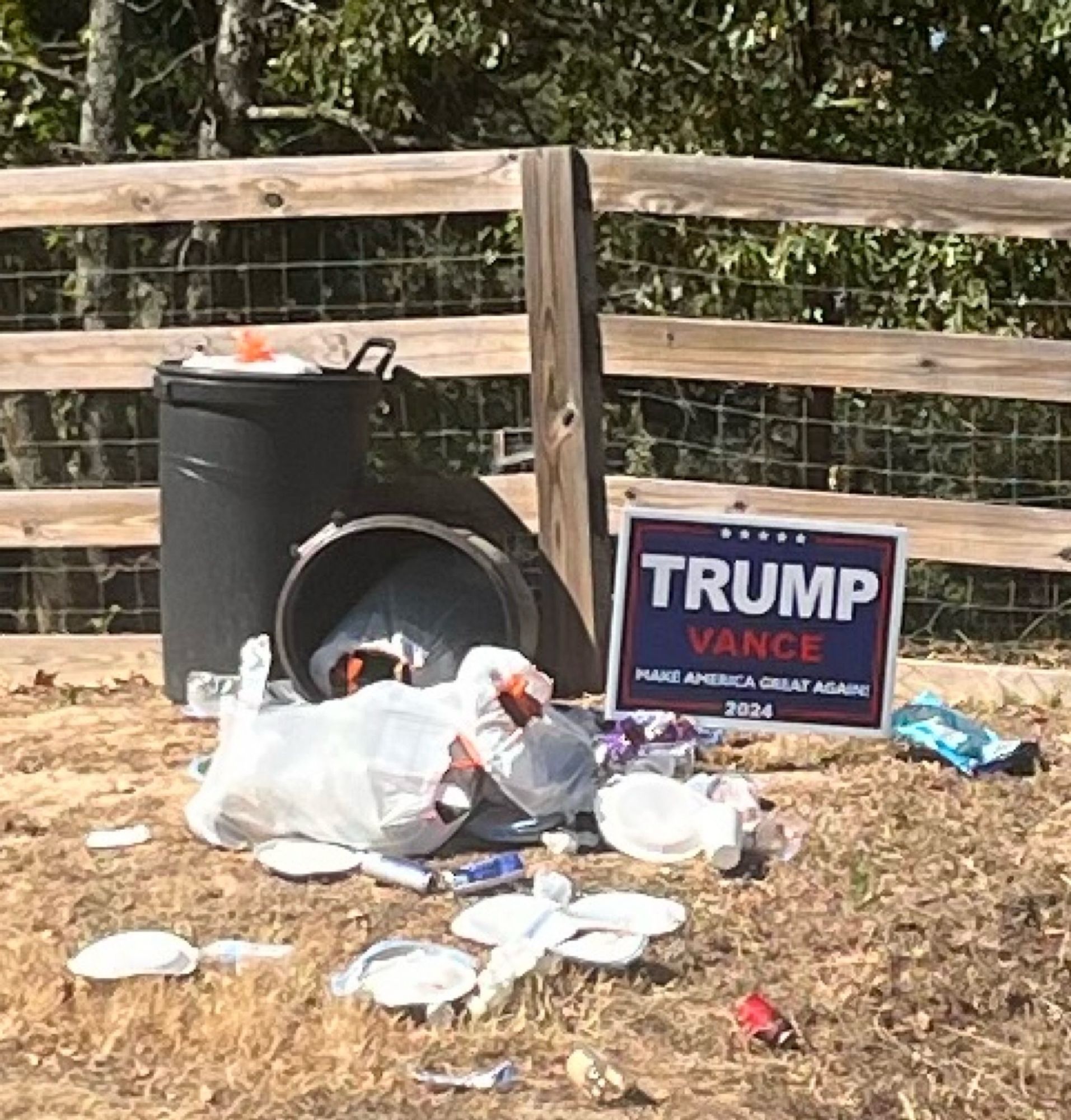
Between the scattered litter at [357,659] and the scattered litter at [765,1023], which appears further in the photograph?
the scattered litter at [357,659]

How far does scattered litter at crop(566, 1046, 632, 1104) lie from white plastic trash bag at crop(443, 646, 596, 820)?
110 centimetres

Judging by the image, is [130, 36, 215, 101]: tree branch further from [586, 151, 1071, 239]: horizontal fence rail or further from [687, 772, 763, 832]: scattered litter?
[687, 772, 763, 832]: scattered litter

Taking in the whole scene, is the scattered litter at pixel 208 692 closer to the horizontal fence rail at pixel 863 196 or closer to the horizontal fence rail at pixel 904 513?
the horizontal fence rail at pixel 904 513

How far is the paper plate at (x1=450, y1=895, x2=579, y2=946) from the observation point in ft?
14.1

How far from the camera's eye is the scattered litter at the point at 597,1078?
375 cm

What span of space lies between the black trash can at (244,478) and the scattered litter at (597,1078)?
244 cm

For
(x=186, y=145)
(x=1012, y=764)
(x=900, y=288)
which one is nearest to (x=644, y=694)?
(x=1012, y=764)

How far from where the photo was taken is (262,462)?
5.95 m

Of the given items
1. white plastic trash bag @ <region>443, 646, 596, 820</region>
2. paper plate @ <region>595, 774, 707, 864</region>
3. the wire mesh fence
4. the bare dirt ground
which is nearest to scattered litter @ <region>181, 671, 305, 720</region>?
the bare dirt ground

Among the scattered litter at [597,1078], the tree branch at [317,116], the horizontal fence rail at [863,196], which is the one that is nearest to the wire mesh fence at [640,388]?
the tree branch at [317,116]

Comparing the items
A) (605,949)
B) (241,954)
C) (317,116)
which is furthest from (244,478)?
(317,116)

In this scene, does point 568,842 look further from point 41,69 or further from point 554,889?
point 41,69

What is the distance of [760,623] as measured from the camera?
5355 millimetres

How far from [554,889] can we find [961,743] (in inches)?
56.1
